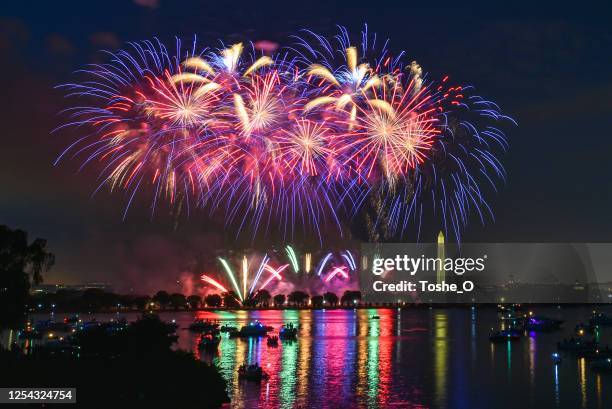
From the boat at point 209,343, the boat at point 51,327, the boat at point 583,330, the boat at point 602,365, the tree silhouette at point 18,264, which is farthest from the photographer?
the boat at point 583,330

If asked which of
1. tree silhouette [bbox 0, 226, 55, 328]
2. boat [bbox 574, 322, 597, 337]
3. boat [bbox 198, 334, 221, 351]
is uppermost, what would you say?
tree silhouette [bbox 0, 226, 55, 328]

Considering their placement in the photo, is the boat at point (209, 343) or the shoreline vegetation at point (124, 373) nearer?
the shoreline vegetation at point (124, 373)

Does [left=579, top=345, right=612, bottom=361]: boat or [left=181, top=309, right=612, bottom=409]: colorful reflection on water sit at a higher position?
[left=579, top=345, right=612, bottom=361]: boat

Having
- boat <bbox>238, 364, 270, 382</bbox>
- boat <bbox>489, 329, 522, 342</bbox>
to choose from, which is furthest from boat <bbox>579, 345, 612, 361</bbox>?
boat <bbox>238, 364, 270, 382</bbox>

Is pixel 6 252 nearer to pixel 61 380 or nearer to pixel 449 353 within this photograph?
pixel 61 380

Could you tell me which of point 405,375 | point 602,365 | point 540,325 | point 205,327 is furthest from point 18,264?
point 540,325

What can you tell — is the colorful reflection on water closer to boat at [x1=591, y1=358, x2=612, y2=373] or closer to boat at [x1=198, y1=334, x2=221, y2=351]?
boat at [x1=591, y1=358, x2=612, y2=373]

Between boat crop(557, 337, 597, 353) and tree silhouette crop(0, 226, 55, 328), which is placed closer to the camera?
tree silhouette crop(0, 226, 55, 328)

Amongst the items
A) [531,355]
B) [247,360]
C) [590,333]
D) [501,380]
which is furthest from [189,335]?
[590,333]

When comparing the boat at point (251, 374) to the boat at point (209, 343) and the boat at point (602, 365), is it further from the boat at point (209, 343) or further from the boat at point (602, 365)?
the boat at point (602, 365)

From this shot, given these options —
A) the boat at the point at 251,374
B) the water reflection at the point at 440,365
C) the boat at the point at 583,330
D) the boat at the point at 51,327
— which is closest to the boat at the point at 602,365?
the water reflection at the point at 440,365

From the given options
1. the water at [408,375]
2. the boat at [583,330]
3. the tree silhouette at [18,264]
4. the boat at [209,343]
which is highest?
the tree silhouette at [18,264]
